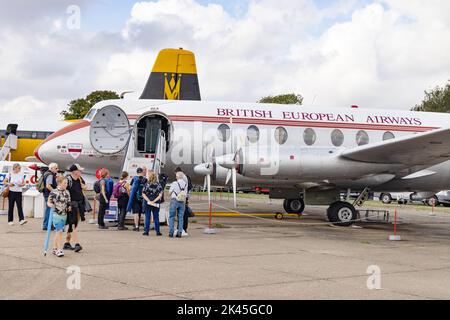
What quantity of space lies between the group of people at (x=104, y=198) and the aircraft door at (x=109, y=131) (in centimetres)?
249

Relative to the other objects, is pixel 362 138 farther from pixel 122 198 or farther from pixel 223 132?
pixel 122 198

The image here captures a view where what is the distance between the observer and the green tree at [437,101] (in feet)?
239

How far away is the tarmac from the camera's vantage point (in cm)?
750

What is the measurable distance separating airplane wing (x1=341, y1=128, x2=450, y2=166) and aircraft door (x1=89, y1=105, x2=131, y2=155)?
24.0ft

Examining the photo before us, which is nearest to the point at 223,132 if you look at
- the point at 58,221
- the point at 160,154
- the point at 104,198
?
the point at 160,154

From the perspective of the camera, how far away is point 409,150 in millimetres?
16641

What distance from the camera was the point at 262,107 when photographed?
65.1ft

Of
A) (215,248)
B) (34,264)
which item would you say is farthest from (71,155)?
(34,264)

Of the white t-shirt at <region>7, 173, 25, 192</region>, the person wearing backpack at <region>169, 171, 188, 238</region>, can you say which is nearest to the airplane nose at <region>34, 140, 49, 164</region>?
the white t-shirt at <region>7, 173, 25, 192</region>

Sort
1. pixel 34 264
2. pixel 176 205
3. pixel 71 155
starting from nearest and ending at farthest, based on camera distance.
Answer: pixel 34 264 < pixel 176 205 < pixel 71 155

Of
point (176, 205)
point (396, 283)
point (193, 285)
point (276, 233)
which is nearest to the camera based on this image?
point (193, 285)
